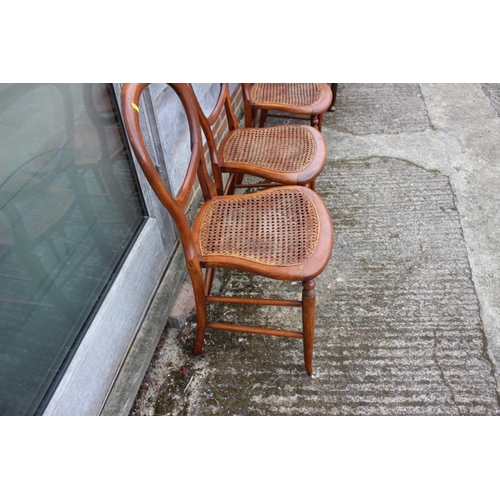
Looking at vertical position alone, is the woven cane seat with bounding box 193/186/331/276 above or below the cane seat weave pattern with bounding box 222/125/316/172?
below

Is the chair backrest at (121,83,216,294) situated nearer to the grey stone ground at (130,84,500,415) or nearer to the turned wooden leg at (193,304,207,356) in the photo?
the turned wooden leg at (193,304,207,356)

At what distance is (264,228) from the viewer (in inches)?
67.1

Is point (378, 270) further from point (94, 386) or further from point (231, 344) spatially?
point (94, 386)

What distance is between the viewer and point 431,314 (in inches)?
81.6

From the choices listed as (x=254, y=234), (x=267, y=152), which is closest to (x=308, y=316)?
(x=254, y=234)

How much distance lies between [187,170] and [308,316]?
0.69 metres

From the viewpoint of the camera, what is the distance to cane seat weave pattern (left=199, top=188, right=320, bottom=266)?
5.26ft

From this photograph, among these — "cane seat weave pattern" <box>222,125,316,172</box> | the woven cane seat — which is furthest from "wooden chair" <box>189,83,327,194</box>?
the woven cane seat

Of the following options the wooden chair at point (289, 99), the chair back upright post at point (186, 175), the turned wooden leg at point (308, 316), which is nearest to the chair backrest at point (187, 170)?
the chair back upright post at point (186, 175)

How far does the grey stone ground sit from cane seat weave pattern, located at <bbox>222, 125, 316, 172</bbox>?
1.90 feet

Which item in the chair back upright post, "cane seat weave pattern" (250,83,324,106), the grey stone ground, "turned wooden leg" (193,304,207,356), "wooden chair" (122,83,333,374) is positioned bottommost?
the grey stone ground

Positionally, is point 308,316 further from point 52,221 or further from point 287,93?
point 287,93

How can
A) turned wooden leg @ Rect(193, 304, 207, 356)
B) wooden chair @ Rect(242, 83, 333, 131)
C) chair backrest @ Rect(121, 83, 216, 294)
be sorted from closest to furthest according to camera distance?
1. chair backrest @ Rect(121, 83, 216, 294)
2. turned wooden leg @ Rect(193, 304, 207, 356)
3. wooden chair @ Rect(242, 83, 333, 131)

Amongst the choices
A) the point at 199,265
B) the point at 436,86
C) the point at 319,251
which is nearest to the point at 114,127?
the point at 199,265
